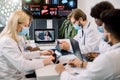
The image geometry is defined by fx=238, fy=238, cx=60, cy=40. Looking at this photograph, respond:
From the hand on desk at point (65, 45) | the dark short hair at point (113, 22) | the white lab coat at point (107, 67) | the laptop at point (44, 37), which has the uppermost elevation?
the dark short hair at point (113, 22)

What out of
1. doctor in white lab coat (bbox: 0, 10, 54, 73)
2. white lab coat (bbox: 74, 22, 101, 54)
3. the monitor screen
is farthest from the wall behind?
doctor in white lab coat (bbox: 0, 10, 54, 73)

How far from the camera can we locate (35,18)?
4484mm

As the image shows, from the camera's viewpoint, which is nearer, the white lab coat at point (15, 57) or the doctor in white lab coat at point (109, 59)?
the doctor in white lab coat at point (109, 59)

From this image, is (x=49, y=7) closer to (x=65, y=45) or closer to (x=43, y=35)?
(x=43, y=35)

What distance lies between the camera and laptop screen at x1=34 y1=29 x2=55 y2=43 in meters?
4.00

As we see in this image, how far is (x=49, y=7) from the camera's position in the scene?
4.43m

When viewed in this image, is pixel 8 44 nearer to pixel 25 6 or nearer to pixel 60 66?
pixel 60 66

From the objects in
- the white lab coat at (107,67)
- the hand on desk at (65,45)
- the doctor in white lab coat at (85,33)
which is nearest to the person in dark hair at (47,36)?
the doctor in white lab coat at (85,33)

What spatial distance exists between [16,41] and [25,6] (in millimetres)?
2186

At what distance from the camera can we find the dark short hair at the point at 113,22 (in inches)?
57.4

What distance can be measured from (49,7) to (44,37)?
27.1 inches

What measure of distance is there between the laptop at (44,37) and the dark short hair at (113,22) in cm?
250

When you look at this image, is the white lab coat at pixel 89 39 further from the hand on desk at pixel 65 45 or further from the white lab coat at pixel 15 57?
the white lab coat at pixel 15 57

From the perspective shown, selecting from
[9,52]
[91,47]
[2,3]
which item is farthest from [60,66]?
[2,3]
